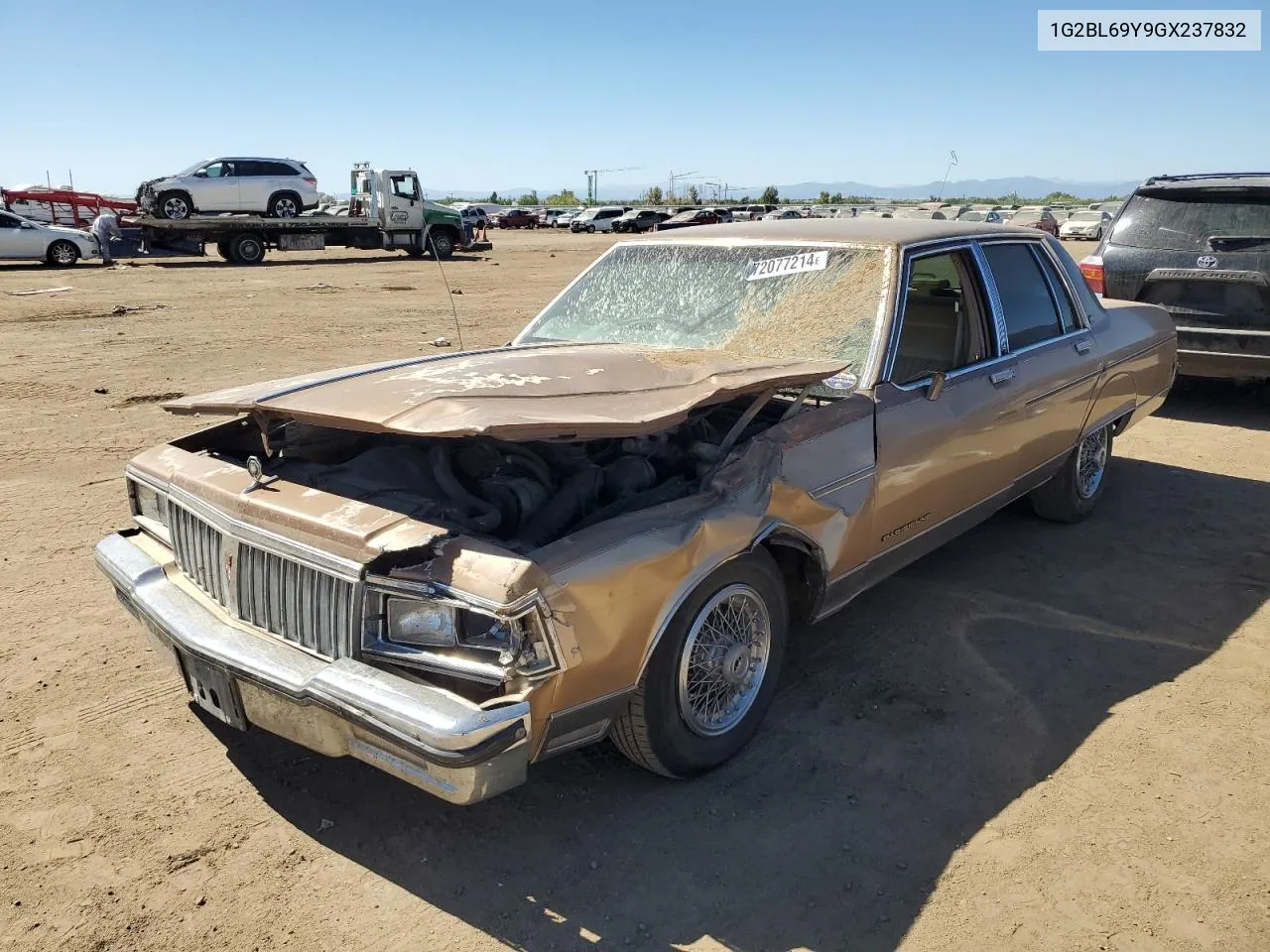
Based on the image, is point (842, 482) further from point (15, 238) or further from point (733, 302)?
point (15, 238)

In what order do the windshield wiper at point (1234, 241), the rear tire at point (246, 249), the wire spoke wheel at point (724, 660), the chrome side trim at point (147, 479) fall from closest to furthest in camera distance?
the wire spoke wheel at point (724, 660) < the chrome side trim at point (147, 479) < the windshield wiper at point (1234, 241) < the rear tire at point (246, 249)

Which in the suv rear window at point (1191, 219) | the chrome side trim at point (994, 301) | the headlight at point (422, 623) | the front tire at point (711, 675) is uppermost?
the suv rear window at point (1191, 219)

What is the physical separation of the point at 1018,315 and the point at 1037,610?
4.70 ft

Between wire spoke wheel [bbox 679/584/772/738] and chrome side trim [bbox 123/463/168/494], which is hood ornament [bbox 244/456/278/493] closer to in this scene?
chrome side trim [bbox 123/463/168/494]

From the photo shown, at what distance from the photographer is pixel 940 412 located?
3.91 meters

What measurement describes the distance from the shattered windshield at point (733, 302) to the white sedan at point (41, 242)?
76.3 feet

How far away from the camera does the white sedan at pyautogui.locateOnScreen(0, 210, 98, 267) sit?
22.5 meters

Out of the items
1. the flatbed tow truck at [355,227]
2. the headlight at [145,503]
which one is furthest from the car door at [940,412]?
the flatbed tow truck at [355,227]

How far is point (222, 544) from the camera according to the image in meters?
2.96

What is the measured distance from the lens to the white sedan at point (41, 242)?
22.5 metres

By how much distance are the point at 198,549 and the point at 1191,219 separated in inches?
300

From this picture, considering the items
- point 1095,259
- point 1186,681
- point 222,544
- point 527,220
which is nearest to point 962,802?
point 1186,681

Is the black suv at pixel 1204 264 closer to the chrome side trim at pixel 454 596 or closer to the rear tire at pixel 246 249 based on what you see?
the chrome side trim at pixel 454 596

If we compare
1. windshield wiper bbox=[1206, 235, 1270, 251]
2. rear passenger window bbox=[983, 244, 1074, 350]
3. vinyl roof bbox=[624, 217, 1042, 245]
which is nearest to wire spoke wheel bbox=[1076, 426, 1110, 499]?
rear passenger window bbox=[983, 244, 1074, 350]
